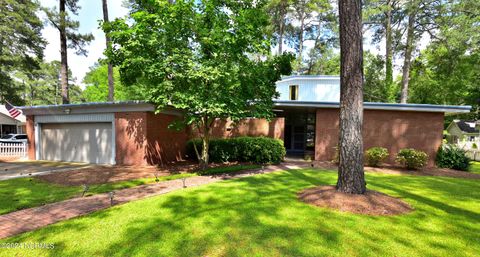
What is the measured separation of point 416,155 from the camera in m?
11.5

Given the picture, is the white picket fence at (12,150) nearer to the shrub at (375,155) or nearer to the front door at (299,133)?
the front door at (299,133)

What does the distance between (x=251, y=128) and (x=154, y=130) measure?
18.3ft

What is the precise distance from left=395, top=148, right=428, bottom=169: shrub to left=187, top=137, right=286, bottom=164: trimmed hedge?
5.85 meters

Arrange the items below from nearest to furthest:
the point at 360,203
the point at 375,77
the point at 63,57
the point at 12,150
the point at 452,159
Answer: the point at 360,203 < the point at 452,159 < the point at 12,150 < the point at 63,57 < the point at 375,77

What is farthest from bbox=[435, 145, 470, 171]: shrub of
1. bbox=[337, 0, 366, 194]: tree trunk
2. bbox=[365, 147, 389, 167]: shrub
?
bbox=[337, 0, 366, 194]: tree trunk

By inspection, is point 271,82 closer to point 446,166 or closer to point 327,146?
point 327,146

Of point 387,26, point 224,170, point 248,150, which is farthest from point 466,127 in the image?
point 224,170

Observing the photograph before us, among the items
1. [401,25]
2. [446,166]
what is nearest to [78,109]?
[446,166]

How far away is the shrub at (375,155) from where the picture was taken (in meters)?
11.9

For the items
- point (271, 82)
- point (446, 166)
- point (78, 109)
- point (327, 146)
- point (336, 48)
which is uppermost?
point (336, 48)

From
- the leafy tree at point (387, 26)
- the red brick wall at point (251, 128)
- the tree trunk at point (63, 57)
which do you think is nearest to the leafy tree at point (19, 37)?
the tree trunk at point (63, 57)

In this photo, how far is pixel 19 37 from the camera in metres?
19.7

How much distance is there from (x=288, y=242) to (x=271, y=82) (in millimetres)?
7161

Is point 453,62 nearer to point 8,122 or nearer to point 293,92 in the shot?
point 293,92
